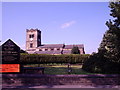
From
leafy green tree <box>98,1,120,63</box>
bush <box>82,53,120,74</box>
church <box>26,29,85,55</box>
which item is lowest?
bush <box>82,53,120,74</box>

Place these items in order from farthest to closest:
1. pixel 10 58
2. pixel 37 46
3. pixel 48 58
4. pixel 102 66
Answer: pixel 37 46, pixel 48 58, pixel 102 66, pixel 10 58

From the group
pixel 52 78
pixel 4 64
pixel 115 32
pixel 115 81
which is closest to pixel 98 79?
pixel 115 81

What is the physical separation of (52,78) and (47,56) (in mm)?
28540

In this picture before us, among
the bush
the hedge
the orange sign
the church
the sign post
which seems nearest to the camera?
the orange sign

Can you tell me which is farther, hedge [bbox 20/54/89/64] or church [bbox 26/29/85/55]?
church [bbox 26/29/85/55]

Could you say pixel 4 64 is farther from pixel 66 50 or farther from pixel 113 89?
pixel 66 50

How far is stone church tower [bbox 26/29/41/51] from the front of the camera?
343 ft

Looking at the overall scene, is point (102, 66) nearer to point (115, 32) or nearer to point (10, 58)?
point (115, 32)

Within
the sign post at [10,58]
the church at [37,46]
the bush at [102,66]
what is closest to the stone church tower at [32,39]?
the church at [37,46]

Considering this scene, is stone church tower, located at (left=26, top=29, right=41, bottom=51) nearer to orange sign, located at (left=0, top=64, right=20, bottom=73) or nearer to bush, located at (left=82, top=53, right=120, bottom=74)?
bush, located at (left=82, top=53, right=120, bottom=74)

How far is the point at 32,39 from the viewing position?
10562cm

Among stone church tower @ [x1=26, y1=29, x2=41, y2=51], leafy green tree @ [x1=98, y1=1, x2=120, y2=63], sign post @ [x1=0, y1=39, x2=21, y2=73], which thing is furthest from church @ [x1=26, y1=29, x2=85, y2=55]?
sign post @ [x1=0, y1=39, x2=21, y2=73]

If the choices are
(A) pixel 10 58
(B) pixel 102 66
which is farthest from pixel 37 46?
(A) pixel 10 58

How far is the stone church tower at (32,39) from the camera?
104500mm
